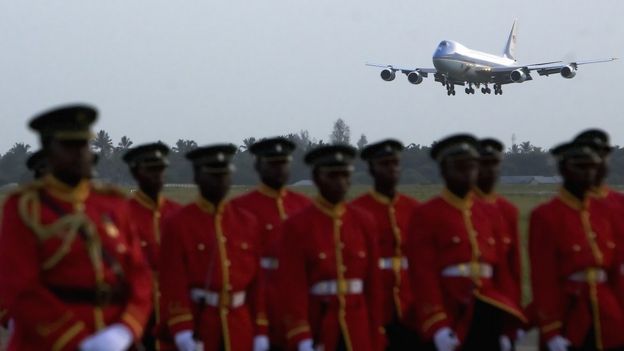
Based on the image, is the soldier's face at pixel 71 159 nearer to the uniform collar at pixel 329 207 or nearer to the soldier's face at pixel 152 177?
the uniform collar at pixel 329 207

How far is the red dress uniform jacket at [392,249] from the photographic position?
7.52m

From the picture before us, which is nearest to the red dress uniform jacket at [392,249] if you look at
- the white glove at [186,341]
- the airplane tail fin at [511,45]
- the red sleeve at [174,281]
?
the red sleeve at [174,281]

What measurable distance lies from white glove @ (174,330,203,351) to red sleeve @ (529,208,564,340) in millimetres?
1779

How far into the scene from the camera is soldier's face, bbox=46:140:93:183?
4.60 meters

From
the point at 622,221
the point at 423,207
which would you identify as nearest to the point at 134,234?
the point at 423,207

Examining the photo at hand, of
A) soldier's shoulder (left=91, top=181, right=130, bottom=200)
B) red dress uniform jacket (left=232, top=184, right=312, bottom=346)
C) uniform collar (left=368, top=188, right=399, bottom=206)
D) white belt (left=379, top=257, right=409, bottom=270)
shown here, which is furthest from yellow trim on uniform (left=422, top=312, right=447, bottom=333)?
soldier's shoulder (left=91, top=181, right=130, bottom=200)

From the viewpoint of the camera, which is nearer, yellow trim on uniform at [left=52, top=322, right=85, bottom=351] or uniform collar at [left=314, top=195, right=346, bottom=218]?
yellow trim on uniform at [left=52, top=322, right=85, bottom=351]

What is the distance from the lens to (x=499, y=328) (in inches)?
257

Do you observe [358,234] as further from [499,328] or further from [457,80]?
[457,80]

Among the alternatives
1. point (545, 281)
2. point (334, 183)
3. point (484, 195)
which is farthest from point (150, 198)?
point (545, 281)

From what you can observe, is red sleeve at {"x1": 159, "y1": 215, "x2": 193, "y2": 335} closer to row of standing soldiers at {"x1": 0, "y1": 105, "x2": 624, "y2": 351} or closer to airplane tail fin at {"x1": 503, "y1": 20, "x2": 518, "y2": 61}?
row of standing soldiers at {"x1": 0, "y1": 105, "x2": 624, "y2": 351}

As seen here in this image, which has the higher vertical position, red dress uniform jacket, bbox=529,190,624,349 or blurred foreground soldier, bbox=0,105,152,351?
blurred foreground soldier, bbox=0,105,152,351

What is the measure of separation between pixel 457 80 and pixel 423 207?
50.5 m

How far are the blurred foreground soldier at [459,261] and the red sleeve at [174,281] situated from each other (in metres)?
1.18
